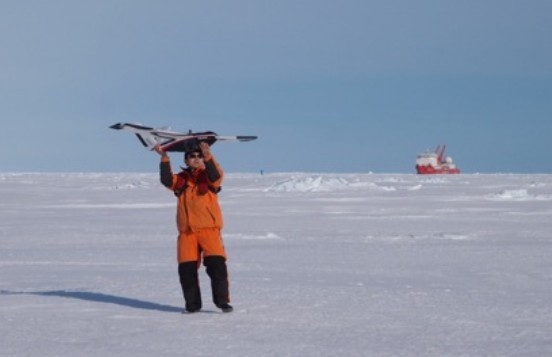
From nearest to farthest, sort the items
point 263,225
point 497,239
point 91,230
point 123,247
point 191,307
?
point 191,307 → point 123,247 → point 497,239 → point 91,230 → point 263,225

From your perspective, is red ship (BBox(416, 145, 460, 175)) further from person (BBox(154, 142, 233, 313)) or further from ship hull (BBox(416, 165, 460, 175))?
person (BBox(154, 142, 233, 313))

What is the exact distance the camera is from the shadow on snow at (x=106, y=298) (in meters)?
7.66

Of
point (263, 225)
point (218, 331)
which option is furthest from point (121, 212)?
point (218, 331)

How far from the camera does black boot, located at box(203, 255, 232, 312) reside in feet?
24.0

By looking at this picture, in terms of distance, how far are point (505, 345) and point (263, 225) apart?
523 inches

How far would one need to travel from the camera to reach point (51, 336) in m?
6.22

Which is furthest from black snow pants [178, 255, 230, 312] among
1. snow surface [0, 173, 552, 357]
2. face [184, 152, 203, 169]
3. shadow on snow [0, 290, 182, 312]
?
face [184, 152, 203, 169]

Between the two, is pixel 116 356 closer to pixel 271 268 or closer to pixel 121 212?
pixel 271 268

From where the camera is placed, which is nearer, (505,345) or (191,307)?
(505,345)

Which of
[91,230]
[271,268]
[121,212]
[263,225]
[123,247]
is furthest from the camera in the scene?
[121,212]

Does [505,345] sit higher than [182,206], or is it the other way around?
[182,206]

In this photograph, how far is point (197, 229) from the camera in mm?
7336

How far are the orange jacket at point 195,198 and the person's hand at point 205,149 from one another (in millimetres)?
160

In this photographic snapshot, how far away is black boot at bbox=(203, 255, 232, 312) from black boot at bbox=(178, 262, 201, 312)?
5.1 inches
